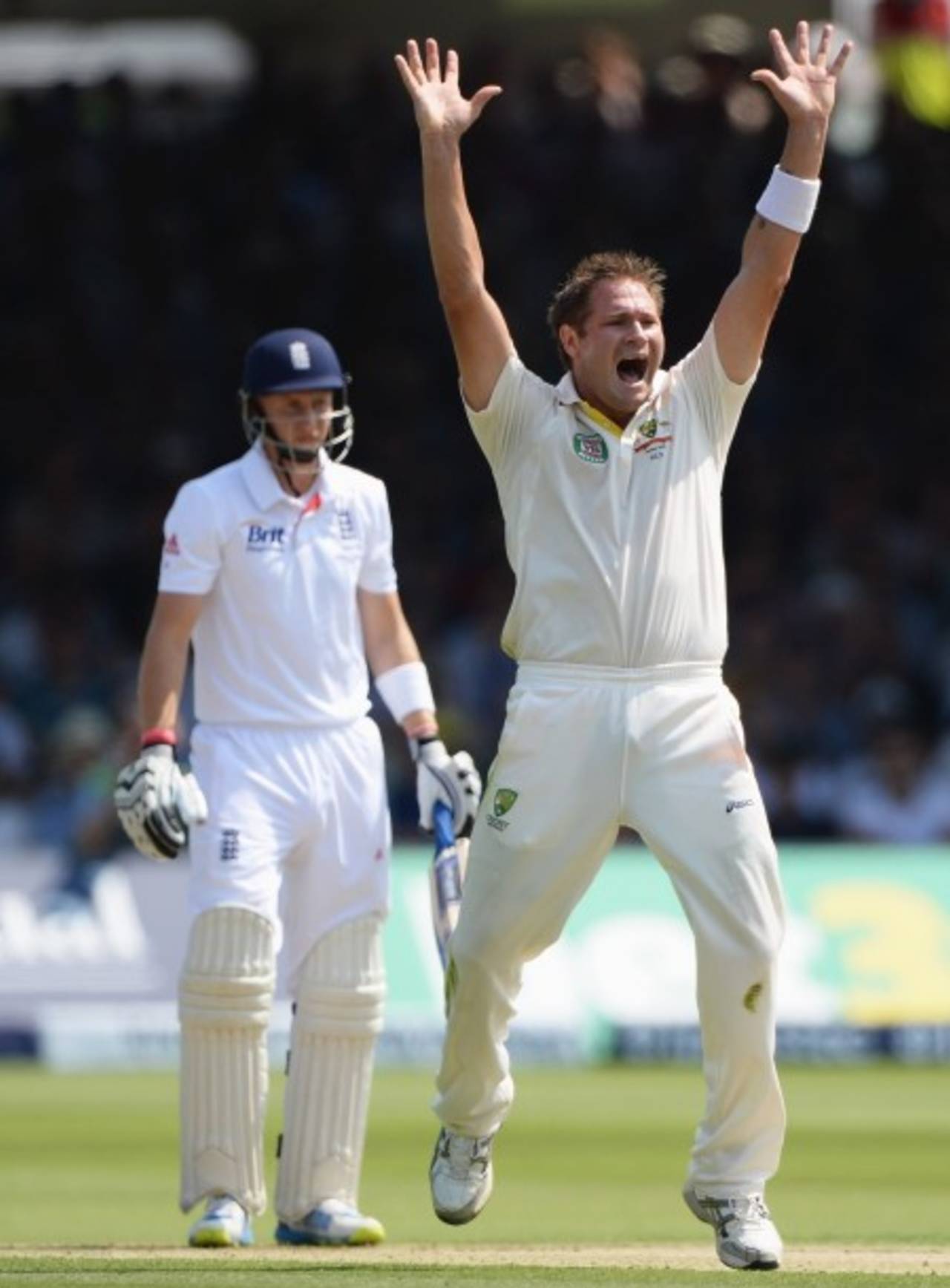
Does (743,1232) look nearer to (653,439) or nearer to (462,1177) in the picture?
(462,1177)

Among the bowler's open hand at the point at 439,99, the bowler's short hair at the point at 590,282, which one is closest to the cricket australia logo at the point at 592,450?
the bowler's short hair at the point at 590,282

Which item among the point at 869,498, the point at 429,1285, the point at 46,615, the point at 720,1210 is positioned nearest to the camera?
the point at 429,1285

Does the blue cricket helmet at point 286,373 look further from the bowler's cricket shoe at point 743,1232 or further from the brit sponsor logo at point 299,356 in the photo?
the bowler's cricket shoe at point 743,1232

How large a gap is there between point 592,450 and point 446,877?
4.05ft

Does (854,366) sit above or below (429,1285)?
above

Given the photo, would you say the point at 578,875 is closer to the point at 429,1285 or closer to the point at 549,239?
the point at 429,1285

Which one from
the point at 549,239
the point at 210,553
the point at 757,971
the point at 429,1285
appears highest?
the point at 549,239

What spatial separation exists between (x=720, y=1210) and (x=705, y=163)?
11.3 m

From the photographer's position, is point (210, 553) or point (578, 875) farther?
point (210, 553)

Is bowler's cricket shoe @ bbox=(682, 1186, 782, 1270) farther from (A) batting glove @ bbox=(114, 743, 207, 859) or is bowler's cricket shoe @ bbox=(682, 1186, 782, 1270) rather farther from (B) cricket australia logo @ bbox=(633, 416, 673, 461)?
(B) cricket australia logo @ bbox=(633, 416, 673, 461)

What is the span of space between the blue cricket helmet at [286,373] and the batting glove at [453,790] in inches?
31.3

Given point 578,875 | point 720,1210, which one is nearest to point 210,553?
point 578,875

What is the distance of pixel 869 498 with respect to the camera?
17.0 metres

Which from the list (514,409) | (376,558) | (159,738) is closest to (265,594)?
(376,558)
